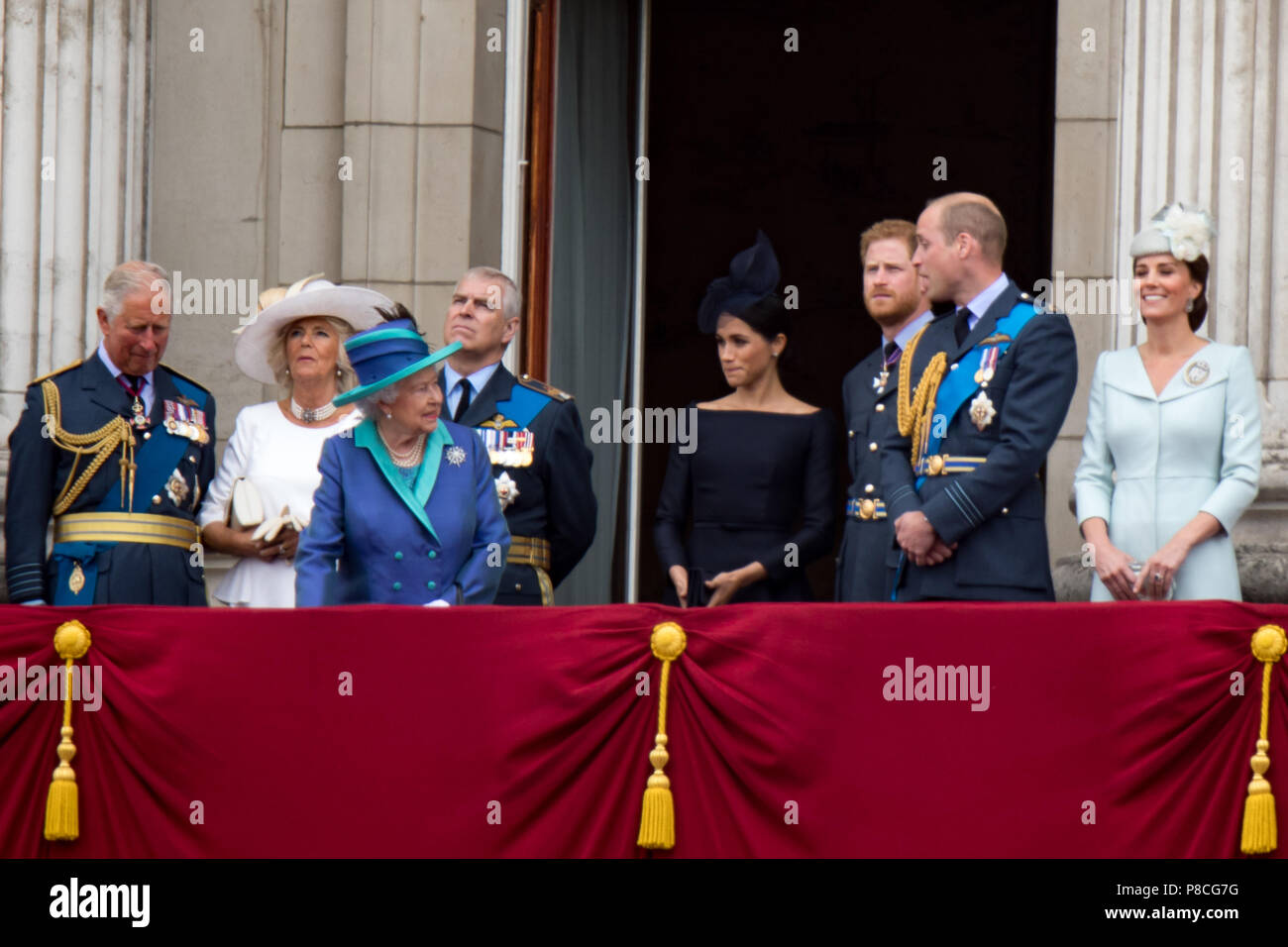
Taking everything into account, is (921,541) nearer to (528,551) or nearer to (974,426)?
(974,426)

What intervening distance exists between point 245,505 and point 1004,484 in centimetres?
248

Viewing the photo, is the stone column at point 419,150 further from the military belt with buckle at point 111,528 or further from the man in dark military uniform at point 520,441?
the military belt with buckle at point 111,528

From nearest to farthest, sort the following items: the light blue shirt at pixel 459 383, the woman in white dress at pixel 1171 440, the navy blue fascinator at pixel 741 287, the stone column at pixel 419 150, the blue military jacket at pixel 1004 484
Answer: the blue military jacket at pixel 1004 484 → the woman in white dress at pixel 1171 440 → the light blue shirt at pixel 459 383 → the navy blue fascinator at pixel 741 287 → the stone column at pixel 419 150

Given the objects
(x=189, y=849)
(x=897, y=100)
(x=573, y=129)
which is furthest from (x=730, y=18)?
(x=189, y=849)

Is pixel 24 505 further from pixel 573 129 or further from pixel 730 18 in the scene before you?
pixel 730 18

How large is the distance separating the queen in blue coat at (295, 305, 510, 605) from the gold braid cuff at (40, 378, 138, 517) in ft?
3.60

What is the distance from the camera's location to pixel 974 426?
20.6 ft

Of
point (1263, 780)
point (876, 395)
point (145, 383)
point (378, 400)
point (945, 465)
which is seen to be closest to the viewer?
point (1263, 780)

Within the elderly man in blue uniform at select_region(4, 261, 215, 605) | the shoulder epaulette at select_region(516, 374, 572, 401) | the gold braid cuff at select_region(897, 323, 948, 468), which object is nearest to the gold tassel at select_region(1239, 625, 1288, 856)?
the gold braid cuff at select_region(897, 323, 948, 468)

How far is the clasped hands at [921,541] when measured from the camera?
6105mm

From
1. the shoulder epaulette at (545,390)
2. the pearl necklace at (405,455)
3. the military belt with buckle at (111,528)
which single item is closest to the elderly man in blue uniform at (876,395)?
the shoulder epaulette at (545,390)

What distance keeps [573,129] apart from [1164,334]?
366 cm

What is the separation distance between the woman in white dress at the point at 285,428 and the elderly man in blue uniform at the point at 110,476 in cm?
17

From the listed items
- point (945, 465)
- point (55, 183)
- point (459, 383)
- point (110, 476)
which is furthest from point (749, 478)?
point (55, 183)
